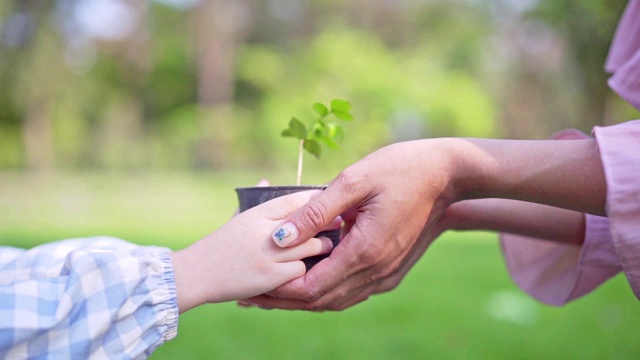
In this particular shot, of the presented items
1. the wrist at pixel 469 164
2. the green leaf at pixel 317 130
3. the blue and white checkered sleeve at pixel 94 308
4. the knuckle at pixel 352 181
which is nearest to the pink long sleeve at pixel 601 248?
the wrist at pixel 469 164

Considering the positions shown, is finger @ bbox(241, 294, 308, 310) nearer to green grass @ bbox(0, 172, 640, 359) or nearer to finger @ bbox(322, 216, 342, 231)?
finger @ bbox(322, 216, 342, 231)

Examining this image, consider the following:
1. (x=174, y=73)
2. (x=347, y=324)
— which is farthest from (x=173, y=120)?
(x=347, y=324)

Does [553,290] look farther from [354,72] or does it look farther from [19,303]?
[354,72]

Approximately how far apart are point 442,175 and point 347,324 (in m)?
1.78

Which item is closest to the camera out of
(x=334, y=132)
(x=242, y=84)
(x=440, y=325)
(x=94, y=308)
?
(x=94, y=308)

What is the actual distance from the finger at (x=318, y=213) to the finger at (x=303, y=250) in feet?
0.09

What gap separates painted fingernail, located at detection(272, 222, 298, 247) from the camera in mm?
1125

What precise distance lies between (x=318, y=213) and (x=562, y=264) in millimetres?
775

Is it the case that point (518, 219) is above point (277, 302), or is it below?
above

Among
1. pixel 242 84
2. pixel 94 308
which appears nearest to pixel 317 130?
pixel 94 308

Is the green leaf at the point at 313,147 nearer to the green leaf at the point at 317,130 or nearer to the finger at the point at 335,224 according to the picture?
the green leaf at the point at 317,130

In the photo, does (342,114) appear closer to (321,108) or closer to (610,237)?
(321,108)

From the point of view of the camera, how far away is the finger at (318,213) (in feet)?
3.66

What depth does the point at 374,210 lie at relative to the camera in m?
1.12
